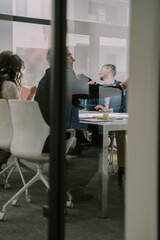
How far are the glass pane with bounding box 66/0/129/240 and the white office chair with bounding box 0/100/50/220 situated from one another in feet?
0.80

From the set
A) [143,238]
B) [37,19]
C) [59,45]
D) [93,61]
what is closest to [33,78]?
[37,19]

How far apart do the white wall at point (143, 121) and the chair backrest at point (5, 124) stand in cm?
194

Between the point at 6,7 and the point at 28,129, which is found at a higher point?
the point at 6,7

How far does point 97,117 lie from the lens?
362cm

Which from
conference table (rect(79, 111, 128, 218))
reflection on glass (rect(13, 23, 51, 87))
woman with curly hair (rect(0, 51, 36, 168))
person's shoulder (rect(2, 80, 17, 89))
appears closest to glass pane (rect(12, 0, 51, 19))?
reflection on glass (rect(13, 23, 51, 87))

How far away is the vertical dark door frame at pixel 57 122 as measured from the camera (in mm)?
1994

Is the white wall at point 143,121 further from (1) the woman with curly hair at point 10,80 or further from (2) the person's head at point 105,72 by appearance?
(2) the person's head at point 105,72

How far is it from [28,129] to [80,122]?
499 mm

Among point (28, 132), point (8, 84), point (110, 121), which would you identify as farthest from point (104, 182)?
point (8, 84)

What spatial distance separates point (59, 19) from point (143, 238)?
1.10 meters

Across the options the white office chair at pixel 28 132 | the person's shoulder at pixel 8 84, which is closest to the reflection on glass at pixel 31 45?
the person's shoulder at pixel 8 84

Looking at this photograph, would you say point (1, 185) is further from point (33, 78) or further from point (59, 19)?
point (59, 19)

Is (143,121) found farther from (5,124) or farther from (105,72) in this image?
(105,72)

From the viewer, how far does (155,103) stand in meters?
1.91
